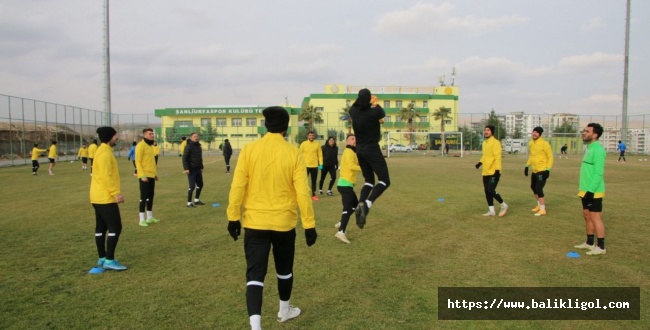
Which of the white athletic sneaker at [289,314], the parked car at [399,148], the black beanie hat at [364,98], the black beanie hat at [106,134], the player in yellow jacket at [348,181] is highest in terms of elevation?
the black beanie hat at [364,98]

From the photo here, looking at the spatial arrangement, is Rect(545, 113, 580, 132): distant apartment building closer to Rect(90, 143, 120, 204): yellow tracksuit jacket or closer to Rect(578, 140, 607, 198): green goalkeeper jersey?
Rect(578, 140, 607, 198): green goalkeeper jersey

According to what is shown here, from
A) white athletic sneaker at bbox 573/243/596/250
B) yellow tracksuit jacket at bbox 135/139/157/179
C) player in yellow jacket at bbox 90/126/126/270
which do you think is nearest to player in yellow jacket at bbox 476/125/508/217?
white athletic sneaker at bbox 573/243/596/250

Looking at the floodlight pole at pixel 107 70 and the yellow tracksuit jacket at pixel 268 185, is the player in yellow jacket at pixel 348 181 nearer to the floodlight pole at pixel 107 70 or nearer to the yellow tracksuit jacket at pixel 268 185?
the yellow tracksuit jacket at pixel 268 185

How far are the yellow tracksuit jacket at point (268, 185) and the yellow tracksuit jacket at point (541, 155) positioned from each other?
7969 mm

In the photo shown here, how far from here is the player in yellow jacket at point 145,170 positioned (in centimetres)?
893

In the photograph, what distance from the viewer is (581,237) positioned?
25.1 feet

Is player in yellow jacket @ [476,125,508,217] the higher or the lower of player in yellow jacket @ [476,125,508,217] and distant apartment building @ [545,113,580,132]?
the lower

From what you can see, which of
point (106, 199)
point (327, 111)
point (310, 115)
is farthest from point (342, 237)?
point (327, 111)

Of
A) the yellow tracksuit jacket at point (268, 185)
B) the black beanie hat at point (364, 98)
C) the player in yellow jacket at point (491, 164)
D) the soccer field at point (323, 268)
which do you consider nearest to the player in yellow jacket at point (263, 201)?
the yellow tracksuit jacket at point (268, 185)

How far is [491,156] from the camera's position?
9680mm

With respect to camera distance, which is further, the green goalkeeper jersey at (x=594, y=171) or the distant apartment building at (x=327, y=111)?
the distant apartment building at (x=327, y=111)

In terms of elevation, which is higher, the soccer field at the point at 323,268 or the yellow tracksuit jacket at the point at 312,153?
the yellow tracksuit jacket at the point at 312,153

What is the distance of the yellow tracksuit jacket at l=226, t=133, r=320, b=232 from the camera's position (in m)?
3.69

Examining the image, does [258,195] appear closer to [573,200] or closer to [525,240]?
[525,240]
